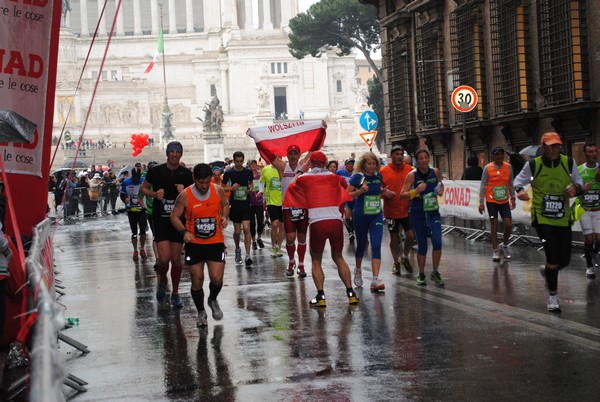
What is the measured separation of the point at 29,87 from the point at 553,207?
529 centimetres

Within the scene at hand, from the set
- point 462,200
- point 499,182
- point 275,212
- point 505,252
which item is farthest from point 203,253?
point 462,200

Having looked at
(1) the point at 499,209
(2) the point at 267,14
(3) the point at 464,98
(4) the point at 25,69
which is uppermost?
(2) the point at 267,14

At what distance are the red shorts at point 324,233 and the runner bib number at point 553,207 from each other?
2258 mm

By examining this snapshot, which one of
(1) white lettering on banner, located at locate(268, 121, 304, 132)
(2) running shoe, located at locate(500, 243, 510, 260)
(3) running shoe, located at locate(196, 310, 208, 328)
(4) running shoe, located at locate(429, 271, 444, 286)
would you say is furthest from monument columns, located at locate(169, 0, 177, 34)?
(3) running shoe, located at locate(196, 310, 208, 328)

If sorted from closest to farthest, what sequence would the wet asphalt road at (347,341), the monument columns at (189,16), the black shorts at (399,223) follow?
the wet asphalt road at (347,341) < the black shorts at (399,223) < the monument columns at (189,16)

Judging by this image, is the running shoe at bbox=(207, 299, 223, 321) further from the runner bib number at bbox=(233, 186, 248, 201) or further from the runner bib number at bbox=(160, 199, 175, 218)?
the runner bib number at bbox=(233, 186, 248, 201)

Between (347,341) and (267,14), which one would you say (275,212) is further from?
(267,14)

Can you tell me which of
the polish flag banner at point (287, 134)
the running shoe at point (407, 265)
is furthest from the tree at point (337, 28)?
the running shoe at point (407, 265)

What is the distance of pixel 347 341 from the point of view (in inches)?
387

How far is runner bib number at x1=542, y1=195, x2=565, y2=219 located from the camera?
37.0ft

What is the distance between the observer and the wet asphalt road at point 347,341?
7918 mm

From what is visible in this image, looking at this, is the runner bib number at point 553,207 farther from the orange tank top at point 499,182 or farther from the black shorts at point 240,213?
the black shorts at point 240,213

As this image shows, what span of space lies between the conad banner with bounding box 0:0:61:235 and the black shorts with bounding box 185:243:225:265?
153cm

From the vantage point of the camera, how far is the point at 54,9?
10.4 m
